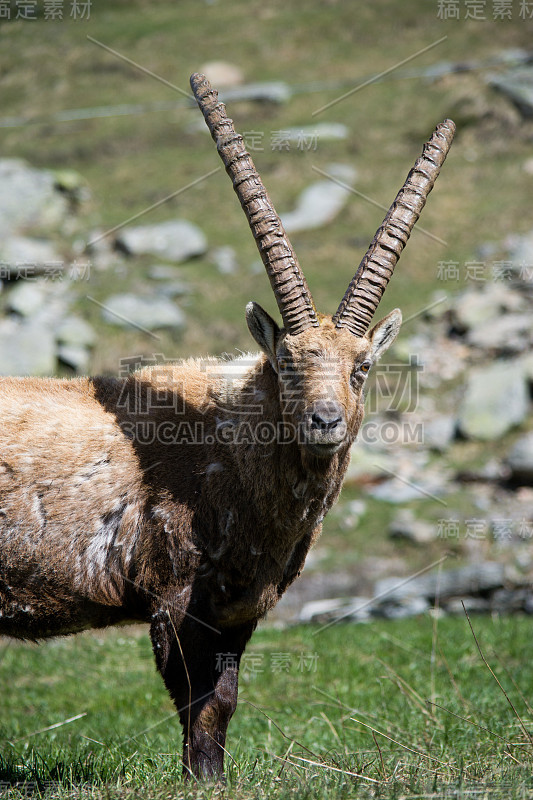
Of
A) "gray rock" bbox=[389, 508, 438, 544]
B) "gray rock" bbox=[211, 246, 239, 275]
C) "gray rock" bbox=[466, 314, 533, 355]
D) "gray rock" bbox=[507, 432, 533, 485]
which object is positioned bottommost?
"gray rock" bbox=[389, 508, 438, 544]

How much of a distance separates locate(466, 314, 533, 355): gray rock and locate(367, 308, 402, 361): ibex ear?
1597 cm

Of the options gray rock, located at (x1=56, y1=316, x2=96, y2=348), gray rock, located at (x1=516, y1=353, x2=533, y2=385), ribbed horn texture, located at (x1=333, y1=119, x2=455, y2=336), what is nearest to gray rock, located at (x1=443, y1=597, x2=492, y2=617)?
gray rock, located at (x1=516, y1=353, x2=533, y2=385)

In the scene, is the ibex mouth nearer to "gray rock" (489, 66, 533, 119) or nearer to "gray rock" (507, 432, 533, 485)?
"gray rock" (507, 432, 533, 485)

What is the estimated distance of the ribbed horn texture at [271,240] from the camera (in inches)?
245

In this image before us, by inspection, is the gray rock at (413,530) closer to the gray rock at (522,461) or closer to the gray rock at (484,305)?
the gray rock at (522,461)

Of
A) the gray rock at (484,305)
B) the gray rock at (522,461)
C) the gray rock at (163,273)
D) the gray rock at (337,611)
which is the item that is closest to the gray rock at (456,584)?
the gray rock at (337,611)

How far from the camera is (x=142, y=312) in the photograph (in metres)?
23.3

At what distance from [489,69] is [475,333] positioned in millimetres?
18034

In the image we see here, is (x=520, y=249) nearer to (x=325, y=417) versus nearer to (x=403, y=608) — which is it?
(x=403, y=608)

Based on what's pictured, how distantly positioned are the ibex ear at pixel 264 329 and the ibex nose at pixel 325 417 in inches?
34.6

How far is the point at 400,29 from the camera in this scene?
1572 inches

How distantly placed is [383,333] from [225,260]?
2024 centimetres

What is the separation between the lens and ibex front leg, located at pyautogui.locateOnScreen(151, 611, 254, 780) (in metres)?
6.01

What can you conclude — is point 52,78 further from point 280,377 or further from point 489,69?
point 280,377
